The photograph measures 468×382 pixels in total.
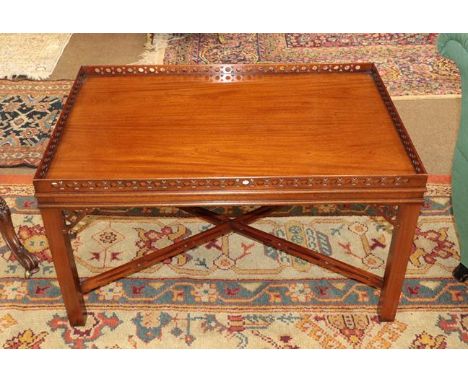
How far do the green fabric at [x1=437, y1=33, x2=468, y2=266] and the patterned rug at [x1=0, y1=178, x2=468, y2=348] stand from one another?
1.01 feet

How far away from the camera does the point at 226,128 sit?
7.85ft

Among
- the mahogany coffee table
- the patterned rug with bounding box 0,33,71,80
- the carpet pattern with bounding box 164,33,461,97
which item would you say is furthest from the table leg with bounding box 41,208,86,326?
the carpet pattern with bounding box 164,33,461,97

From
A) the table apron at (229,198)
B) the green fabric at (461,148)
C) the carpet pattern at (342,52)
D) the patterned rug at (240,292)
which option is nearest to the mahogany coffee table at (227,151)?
the table apron at (229,198)

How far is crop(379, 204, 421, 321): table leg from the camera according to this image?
86.3 inches

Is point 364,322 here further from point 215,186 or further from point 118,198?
point 118,198

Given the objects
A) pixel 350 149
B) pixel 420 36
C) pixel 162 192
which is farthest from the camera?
pixel 420 36

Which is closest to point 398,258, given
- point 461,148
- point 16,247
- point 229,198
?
point 461,148

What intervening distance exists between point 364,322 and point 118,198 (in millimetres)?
1242

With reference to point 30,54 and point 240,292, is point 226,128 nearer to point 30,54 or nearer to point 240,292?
point 240,292

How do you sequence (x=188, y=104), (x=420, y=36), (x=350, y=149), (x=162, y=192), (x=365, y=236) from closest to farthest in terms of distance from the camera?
(x=162, y=192) < (x=350, y=149) < (x=188, y=104) < (x=365, y=236) < (x=420, y=36)

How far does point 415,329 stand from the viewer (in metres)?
2.54

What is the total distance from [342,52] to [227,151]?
2749 mm

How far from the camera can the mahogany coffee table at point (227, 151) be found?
2.11m

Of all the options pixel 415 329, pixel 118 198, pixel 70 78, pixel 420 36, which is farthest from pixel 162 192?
pixel 420 36
